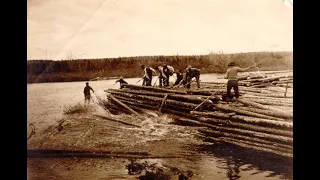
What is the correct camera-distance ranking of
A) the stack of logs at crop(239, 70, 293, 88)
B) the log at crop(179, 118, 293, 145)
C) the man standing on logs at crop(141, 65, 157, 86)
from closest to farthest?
the log at crop(179, 118, 293, 145) < the stack of logs at crop(239, 70, 293, 88) < the man standing on logs at crop(141, 65, 157, 86)

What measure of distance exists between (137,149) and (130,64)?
2.00 feet

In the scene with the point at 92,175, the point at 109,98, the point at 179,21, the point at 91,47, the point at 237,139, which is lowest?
the point at 92,175

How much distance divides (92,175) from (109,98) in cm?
56

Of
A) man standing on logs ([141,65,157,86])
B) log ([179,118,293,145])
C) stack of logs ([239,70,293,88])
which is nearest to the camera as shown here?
log ([179,118,293,145])

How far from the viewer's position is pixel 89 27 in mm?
2973

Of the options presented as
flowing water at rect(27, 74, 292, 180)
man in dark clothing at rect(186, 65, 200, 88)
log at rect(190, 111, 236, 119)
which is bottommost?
flowing water at rect(27, 74, 292, 180)

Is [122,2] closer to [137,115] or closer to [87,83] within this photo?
[87,83]

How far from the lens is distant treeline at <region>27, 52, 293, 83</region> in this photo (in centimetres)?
282

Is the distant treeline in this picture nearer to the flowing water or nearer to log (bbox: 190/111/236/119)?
the flowing water

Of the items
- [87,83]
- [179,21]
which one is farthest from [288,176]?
[87,83]

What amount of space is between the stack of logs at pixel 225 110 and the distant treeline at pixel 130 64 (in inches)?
5.1
